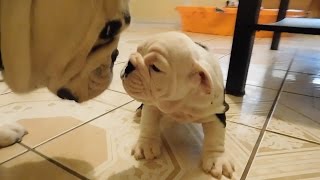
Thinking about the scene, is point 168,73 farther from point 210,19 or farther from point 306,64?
point 210,19

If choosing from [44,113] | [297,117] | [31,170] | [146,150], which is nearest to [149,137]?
[146,150]

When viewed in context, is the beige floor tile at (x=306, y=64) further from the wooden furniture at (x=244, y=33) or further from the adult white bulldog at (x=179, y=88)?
the adult white bulldog at (x=179, y=88)

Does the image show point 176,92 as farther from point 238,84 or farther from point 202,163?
point 238,84

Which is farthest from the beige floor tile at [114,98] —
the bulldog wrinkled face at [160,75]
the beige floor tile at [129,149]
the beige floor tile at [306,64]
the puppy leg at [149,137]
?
the beige floor tile at [306,64]

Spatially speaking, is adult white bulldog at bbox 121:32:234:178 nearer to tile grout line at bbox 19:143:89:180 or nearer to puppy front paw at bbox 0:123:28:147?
tile grout line at bbox 19:143:89:180

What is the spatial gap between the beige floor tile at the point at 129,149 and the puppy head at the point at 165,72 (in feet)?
0.49

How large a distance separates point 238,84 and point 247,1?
290mm

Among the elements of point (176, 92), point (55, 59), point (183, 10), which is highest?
point (55, 59)

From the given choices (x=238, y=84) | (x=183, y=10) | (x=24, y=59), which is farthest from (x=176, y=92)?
(x=183, y=10)

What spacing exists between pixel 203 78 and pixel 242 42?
1.68 feet

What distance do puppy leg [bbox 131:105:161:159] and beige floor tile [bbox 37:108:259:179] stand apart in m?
Answer: 0.02

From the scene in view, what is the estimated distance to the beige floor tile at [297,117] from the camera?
84 centimetres

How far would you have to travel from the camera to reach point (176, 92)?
61 centimetres

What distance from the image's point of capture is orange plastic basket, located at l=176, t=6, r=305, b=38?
2.82m
